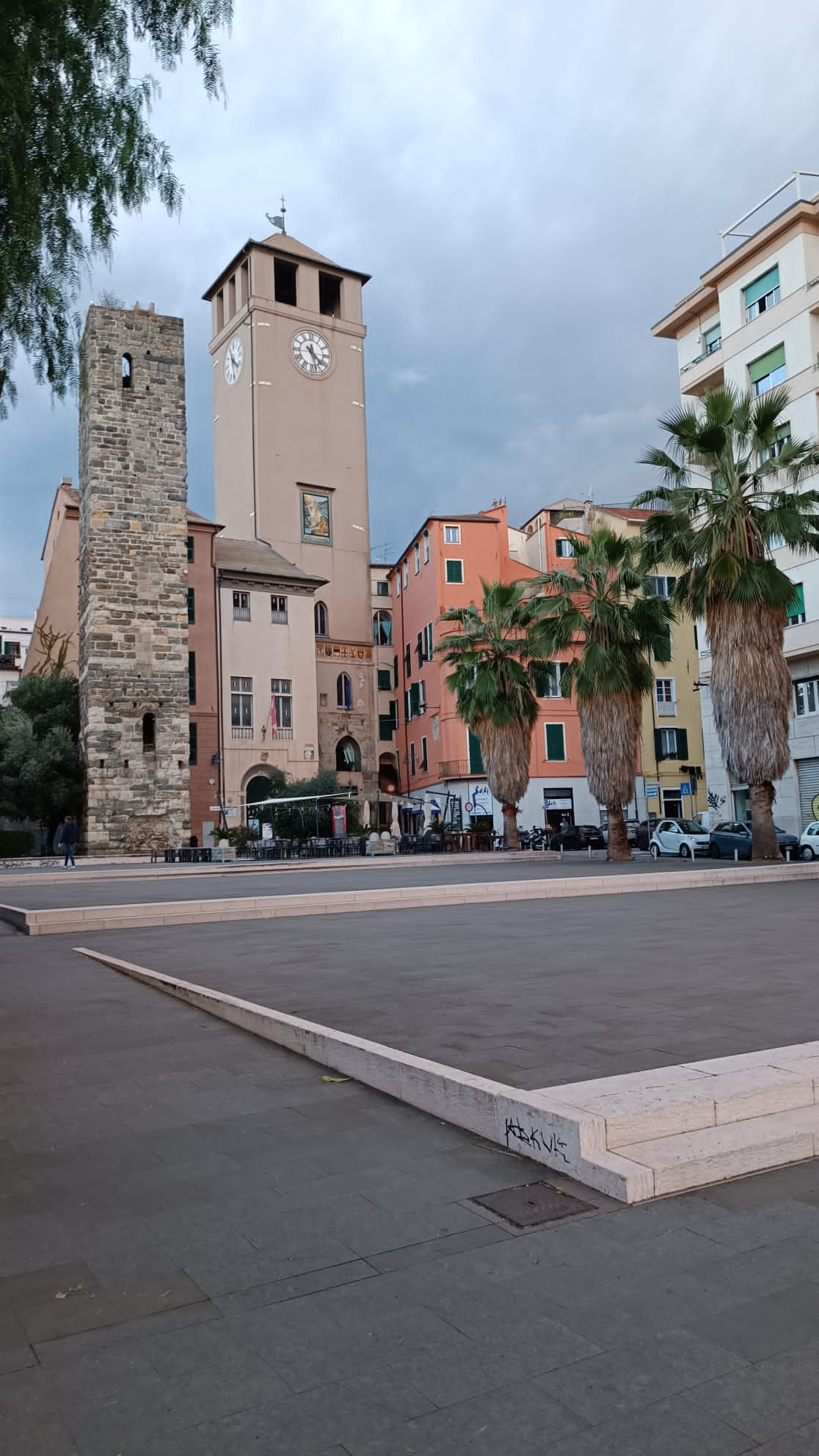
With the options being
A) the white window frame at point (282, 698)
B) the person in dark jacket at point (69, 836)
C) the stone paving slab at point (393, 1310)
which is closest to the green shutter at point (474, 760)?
the white window frame at point (282, 698)

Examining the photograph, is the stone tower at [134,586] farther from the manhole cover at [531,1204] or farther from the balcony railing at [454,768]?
the manhole cover at [531,1204]

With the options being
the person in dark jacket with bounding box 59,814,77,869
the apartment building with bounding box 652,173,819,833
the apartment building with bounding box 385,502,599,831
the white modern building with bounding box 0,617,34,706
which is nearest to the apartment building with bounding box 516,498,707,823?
the apartment building with bounding box 385,502,599,831

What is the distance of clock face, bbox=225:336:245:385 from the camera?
6035 cm

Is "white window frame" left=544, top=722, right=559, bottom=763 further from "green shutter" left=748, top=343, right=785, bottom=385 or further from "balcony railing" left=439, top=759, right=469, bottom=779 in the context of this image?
"green shutter" left=748, top=343, right=785, bottom=385

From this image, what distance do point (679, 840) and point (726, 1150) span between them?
3189 cm

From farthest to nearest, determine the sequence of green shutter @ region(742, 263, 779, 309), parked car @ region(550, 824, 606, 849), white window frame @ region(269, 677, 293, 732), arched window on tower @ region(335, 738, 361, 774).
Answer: arched window on tower @ region(335, 738, 361, 774), white window frame @ region(269, 677, 293, 732), parked car @ region(550, 824, 606, 849), green shutter @ region(742, 263, 779, 309)

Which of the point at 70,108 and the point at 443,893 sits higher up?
the point at 70,108

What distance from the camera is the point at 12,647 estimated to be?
78.9 metres

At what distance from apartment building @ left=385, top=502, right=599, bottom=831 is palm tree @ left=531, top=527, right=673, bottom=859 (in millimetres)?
20629

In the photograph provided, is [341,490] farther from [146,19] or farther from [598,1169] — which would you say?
[598,1169]

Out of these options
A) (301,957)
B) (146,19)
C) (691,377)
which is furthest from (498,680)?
(146,19)

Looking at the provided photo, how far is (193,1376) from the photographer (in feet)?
7.99

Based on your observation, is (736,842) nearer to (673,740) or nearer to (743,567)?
(743,567)

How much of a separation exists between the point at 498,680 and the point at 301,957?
26.3 metres
